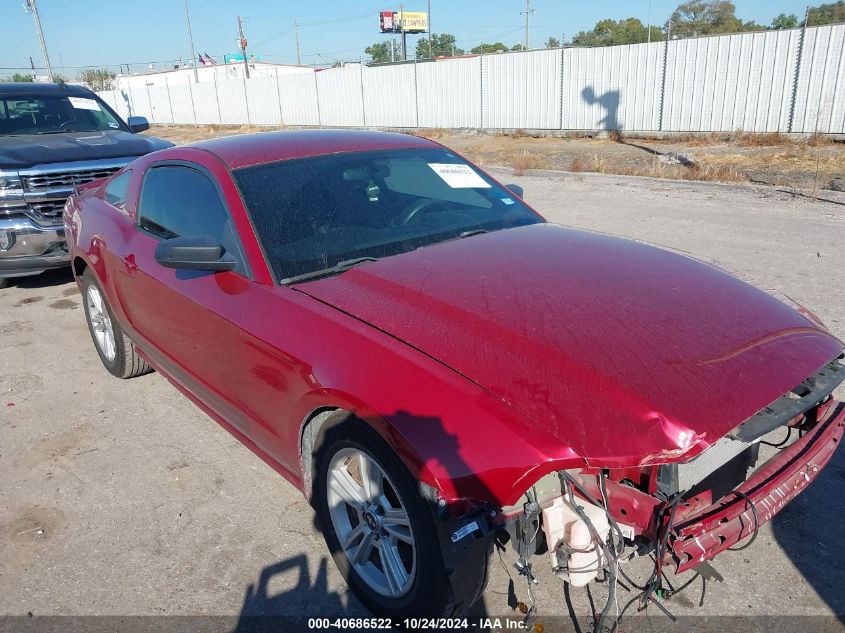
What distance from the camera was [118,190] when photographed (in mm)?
4418

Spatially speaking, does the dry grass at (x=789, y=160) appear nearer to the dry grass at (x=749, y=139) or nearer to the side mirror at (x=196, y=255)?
the dry grass at (x=749, y=139)

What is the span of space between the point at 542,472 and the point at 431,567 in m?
0.52

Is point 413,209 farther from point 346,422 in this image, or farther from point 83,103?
point 83,103

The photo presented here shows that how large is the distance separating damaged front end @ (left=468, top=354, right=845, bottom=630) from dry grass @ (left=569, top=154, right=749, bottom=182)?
38.2 feet

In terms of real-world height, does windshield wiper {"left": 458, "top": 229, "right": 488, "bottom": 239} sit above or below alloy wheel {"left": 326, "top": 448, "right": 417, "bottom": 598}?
above

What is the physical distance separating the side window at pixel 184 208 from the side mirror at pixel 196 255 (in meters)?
0.07

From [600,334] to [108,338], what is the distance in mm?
3781

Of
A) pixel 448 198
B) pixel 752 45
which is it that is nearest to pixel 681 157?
pixel 752 45

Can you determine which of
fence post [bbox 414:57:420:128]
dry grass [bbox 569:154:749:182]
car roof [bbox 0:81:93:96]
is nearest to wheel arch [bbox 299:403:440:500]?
car roof [bbox 0:81:93:96]

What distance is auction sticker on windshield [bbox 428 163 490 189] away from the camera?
12.3 feet

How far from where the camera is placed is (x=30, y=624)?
248cm

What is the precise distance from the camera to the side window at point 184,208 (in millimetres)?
3078

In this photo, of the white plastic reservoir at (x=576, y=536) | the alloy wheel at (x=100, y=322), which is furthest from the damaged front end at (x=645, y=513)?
the alloy wheel at (x=100, y=322)

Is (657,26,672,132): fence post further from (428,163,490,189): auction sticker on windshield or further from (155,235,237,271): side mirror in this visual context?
(155,235,237,271): side mirror
